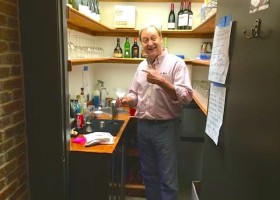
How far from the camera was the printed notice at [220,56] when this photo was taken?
3.55ft

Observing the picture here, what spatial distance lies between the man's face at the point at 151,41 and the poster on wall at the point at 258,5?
4.25 ft

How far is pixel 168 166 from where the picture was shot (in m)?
2.12

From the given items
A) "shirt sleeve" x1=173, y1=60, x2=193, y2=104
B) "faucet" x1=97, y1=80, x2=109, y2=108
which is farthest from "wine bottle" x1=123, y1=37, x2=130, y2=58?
"shirt sleeve" x1=173, y1=60, x2=193, y2=104

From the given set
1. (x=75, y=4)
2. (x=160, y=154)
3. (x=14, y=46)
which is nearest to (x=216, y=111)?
(x=160, y=154)

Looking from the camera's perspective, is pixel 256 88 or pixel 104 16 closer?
pixel 256 88

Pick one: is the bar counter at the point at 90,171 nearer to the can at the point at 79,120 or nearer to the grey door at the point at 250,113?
the can at the point at 79,120

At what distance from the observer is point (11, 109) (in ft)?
4.48

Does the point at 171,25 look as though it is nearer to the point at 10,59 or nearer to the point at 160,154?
the point at 160,154

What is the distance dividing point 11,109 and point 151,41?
1.22 metres

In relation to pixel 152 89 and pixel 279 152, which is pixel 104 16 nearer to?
pixel 152 89

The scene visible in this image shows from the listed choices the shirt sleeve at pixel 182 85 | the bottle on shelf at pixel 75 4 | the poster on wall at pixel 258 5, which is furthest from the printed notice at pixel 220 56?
the bottle on shelf at pixel 75 4

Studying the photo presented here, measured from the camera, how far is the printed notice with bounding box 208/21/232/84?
42.6 inches

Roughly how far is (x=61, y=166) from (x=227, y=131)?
40.3 inches

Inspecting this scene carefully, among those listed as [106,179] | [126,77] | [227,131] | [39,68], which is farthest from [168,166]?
[126,77]
